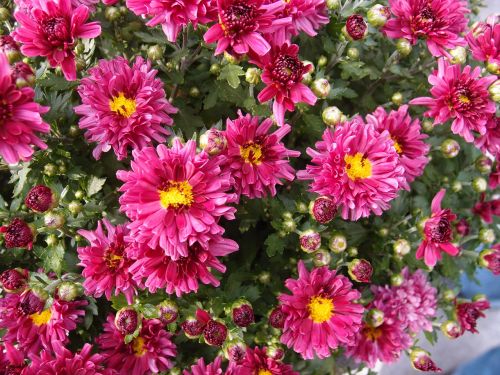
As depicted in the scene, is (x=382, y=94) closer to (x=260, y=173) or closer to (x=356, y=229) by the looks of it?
(x=356, y=229)

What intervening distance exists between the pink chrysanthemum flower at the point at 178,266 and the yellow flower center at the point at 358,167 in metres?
0.23

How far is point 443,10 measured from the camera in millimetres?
899

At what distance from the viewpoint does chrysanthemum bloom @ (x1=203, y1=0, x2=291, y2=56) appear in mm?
708

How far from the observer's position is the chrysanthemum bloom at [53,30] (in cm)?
72

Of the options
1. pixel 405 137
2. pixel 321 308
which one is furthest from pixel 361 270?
pixel 405 137

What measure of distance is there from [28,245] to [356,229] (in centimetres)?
60

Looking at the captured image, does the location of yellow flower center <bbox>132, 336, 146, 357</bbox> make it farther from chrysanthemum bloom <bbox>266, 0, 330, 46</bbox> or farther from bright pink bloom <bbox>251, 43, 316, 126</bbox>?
chrysanthemum bloom <bbox>266, 0, 330, 46</bbox>

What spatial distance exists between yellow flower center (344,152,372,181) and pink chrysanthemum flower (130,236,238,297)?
0.75ft

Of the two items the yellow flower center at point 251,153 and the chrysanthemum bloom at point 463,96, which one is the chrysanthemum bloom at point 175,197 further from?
the chrysanthemum bloom at point 463,96

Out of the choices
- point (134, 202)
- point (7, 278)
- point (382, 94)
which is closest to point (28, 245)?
point (7, 278)

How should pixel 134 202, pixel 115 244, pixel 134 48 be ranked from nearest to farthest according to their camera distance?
pixel 134 202 → pixel 115 244 → pixel 134 48

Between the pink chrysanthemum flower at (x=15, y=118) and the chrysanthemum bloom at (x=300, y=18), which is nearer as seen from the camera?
the pink chrysanthemum flower at (x=15, y=118)

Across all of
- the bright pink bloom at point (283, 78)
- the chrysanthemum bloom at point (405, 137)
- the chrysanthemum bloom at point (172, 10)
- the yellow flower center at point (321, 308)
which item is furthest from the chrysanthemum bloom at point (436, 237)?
the chrysanthemum bloom at point (172, 10)

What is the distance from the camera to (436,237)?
2.85 ft
